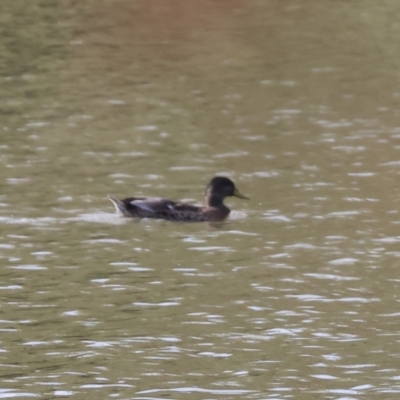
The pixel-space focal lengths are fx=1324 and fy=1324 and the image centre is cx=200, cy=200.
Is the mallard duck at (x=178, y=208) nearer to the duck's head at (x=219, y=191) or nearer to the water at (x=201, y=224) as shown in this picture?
the duck's head at (x=219, y=191)

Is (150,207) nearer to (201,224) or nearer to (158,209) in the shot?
(158,209)

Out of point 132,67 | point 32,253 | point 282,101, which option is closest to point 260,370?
point 32,253

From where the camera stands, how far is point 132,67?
91.7ft

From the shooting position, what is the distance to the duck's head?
1664 cm

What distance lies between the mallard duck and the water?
16 centimetres

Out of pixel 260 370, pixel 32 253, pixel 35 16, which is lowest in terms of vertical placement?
pixel 260 370

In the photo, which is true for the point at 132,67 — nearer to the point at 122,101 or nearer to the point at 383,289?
the point at 122,101

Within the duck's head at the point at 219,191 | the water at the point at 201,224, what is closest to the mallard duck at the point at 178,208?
the duck's head at the point at 219,191

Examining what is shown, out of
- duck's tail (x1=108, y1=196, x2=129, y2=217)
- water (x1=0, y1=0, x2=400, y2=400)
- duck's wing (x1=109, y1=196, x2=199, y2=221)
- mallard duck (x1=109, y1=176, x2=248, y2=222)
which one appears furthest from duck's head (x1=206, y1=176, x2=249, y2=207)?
duck's tail (x1=108, y1=196, x2=129, y2=217)

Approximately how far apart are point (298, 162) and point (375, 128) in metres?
2.79

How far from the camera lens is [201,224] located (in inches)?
637

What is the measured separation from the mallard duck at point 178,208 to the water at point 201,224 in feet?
0.53

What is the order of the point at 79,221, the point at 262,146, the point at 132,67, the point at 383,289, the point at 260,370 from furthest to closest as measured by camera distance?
1. the point at 132,67
2. the point at 262,146
3. the point at 79,221
4. the point at 383,289
5. the point at 260,370

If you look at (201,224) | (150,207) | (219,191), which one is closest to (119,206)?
(150,207)
